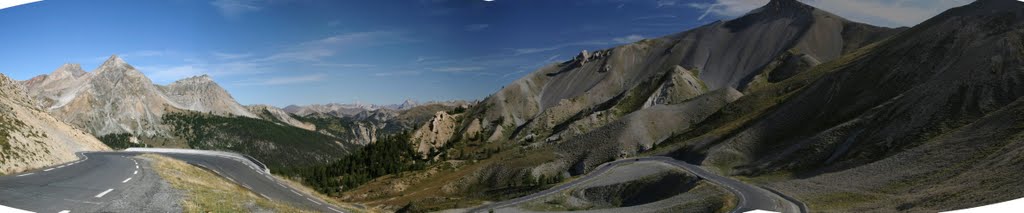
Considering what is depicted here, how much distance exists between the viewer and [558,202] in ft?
173

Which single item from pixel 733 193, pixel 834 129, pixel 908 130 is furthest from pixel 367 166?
pixel 908 130

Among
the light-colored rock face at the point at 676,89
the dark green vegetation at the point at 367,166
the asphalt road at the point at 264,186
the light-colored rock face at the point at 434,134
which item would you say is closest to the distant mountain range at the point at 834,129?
the light-colored rock face at the point at 676,89

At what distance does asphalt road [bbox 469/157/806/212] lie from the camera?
1185 inches

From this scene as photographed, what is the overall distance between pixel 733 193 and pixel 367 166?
90.1m

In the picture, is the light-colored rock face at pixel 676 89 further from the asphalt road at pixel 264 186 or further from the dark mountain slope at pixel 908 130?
the asphalt road at pixel 264 186

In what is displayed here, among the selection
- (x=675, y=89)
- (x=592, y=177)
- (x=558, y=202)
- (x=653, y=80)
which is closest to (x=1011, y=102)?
(x=558, y=202)

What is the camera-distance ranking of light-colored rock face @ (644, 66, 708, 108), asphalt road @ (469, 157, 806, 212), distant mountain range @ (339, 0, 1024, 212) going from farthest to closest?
1. light-colored rock face @ (644, 66, 708, 108)
2. asphalt road @ (469, 157, 806, 212)
3. distant mountain range @ (339, 0, 1024, 212)

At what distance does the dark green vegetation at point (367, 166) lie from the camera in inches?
3905

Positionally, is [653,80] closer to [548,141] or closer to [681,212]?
[548,141]

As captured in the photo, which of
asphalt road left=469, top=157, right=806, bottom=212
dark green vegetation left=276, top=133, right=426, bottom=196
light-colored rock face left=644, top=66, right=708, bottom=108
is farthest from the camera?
light-colored rock face left=644, top=66, right=708, bottom=108

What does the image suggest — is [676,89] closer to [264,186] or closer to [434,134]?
[434,134]

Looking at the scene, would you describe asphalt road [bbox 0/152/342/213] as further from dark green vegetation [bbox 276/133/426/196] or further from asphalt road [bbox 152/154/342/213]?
dark green vegetation [bbox 276/133/426/196]

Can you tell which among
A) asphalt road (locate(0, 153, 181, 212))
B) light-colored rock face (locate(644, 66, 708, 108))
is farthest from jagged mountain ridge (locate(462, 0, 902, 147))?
asphalt road (locate(0, 153, 181, 212))

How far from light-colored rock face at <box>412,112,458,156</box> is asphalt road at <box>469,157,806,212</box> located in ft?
194
